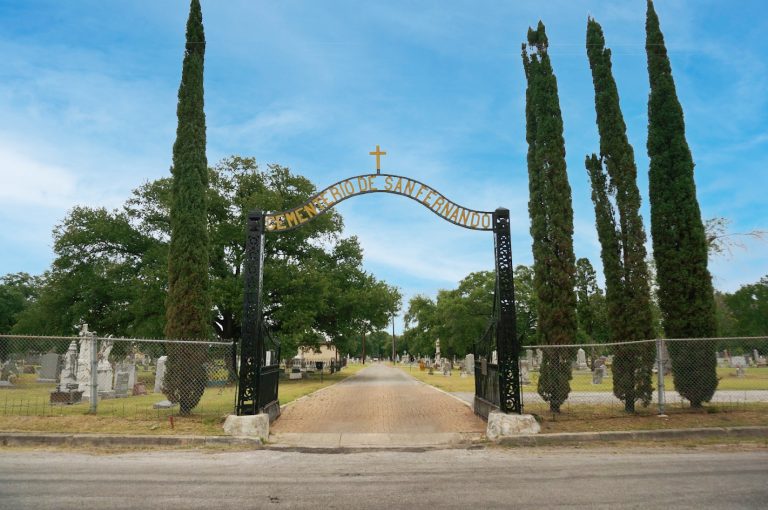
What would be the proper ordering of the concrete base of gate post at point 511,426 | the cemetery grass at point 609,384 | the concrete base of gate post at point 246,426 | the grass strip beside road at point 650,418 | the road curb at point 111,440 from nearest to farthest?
the road curb at point 111,440, the concrete base of gate post at point 246,426, the concrete base of gate post at point 511,426, the grass strip beside road at point 650,418, the cemetery grass at point 609,384

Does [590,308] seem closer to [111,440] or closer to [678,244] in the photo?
[678,244]

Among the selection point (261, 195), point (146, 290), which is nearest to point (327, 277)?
point (261, 195)

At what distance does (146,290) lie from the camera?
29516 mm

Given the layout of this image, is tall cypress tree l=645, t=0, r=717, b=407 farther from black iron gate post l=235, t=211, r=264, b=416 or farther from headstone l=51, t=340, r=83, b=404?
headstone l=51, t=340, r=83, b=404

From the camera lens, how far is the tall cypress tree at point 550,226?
38.3 feet

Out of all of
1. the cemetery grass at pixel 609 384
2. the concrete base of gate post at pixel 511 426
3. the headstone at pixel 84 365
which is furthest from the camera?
the cemetery grass at pixel 609 384

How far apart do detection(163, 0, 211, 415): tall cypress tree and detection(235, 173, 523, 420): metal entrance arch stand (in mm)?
1785

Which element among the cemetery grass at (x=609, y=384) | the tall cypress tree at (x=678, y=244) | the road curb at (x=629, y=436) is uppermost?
the tall cypress tree at (x=678, y=244)

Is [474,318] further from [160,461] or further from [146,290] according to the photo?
[160,461]

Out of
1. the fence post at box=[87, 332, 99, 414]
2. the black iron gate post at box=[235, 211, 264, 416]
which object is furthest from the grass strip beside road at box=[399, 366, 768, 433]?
the fence post at box=[87, 332, 99, 414]

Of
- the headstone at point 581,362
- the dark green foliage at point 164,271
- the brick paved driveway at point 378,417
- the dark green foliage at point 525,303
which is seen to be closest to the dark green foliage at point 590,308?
the dark green foliage at point 525,303

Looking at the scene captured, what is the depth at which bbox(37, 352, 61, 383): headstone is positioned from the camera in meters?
26.9

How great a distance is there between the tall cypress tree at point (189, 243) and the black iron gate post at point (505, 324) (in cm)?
655

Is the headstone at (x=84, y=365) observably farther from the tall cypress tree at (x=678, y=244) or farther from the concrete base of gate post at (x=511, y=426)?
the tall cypress tree at (x=678, y=244)
